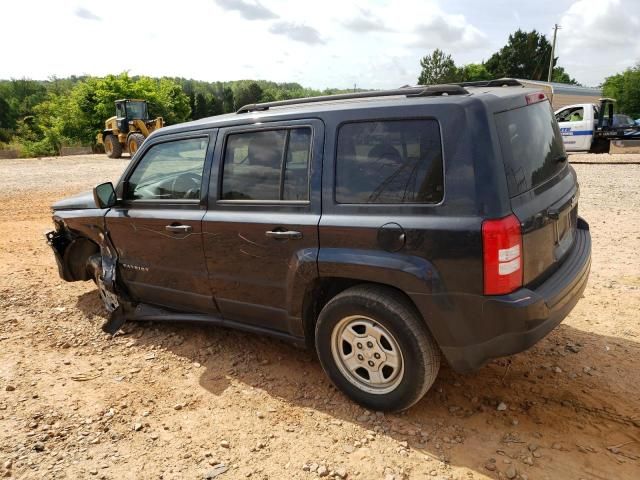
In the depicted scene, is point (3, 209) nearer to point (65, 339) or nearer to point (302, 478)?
point (65, 339)

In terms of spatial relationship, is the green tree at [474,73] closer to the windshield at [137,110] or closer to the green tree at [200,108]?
A: the green tree at [200,108]

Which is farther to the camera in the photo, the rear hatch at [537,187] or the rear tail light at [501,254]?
the rear hatch at [537,187]

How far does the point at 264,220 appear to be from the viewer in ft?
10.1

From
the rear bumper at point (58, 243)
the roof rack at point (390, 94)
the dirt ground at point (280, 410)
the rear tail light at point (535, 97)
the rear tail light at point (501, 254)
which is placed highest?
the roof rack at point (390, 94)

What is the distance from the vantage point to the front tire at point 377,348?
2625mm

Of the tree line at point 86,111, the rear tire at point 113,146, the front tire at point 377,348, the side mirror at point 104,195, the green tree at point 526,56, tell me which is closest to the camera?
the front tire at point 377,348

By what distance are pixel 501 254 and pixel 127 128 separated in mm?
22995

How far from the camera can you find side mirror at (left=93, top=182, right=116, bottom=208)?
3.95m

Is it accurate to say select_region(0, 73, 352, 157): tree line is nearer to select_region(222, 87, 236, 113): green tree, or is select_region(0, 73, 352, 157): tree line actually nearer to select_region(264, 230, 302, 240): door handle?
select_region(222, 87, 236, 113): green tree

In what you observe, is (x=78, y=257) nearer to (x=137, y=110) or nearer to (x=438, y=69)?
(x=137, y=110)

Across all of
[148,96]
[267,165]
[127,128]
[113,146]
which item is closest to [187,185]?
[267,165]

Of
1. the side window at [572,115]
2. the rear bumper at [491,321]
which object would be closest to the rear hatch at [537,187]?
the rear bumper at [491,321]

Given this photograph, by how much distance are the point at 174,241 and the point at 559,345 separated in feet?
9.99

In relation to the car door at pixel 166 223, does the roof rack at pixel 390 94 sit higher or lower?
higher
